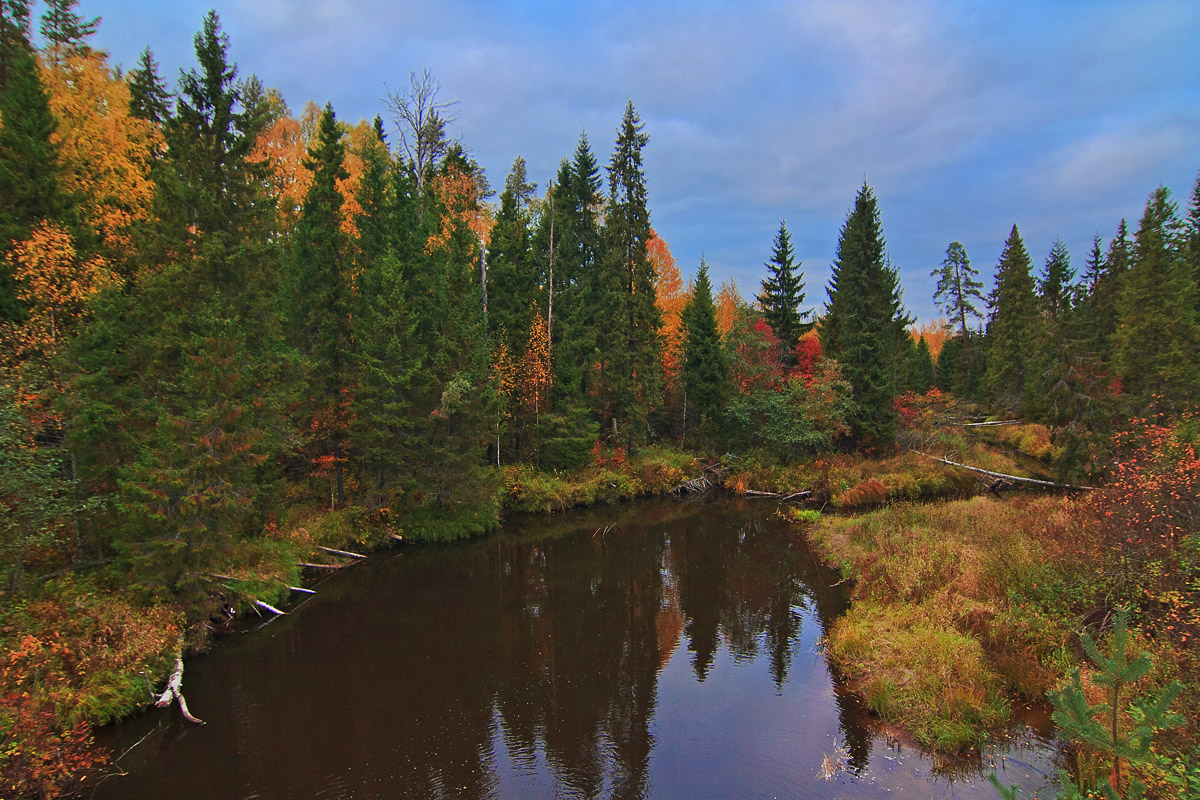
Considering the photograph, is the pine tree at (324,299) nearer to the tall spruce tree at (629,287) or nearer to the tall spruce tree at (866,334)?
the tall spruce tree at (629,287)

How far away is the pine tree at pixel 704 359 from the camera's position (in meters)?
36.7

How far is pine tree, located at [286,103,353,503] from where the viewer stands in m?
21.6

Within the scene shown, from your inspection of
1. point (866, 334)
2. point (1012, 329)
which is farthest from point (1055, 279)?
point (866, 334)

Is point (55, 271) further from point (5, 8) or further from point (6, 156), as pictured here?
point (5, 8)

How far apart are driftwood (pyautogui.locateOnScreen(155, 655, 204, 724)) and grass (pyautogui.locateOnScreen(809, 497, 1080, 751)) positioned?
13332 mm

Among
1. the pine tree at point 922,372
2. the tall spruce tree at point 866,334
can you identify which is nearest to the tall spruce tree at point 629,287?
the tall spruce tree at point 866,334

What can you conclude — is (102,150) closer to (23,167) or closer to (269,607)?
(23,167)

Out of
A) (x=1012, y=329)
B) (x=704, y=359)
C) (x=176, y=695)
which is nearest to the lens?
(x=176, y=695)

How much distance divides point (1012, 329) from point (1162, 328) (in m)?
18.3

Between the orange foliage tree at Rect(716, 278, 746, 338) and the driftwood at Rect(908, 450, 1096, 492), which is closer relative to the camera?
the driftwood at Rect(908, 450, 1096, 492)

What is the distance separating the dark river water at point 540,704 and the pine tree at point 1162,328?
22259 mm

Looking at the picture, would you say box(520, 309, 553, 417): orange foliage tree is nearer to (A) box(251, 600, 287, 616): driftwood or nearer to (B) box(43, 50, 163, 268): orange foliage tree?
(A) box(251, 600, 287, 616): driftwood

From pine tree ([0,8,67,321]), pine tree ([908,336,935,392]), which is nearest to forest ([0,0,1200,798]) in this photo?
pine tree ([0,8,67,321])

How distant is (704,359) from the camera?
36781mm
